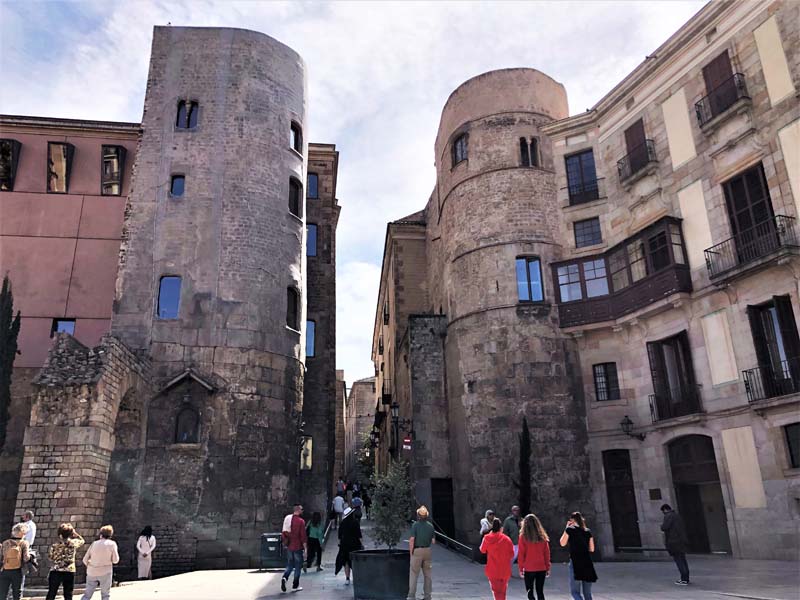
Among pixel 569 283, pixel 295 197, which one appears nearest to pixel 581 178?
pixel 569 283

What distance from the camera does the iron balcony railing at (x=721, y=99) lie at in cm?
1759

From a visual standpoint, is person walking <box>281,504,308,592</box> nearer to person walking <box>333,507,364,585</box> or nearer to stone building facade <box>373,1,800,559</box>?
person walking <box>333,507,364,585</box>

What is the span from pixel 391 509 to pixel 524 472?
9945 mm

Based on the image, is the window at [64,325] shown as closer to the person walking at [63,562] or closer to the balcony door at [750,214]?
the person walking at [63,562]

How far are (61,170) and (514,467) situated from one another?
2041 cm

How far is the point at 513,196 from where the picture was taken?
933 inches

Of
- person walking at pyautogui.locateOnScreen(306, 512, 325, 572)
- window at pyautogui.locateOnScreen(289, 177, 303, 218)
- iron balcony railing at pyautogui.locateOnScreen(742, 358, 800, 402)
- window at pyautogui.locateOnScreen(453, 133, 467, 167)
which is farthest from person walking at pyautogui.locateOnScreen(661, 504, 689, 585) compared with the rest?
window at pyautogui.locateOnScreen(289, 177, 303, 218)

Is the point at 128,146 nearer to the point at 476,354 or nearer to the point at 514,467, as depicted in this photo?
the point at 476,354

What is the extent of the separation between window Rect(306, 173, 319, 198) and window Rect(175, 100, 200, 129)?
8.39 meters

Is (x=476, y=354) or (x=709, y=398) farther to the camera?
(x=476, y=354)

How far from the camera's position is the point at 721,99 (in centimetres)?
1823

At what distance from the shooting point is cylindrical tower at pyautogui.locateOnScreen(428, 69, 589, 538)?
21.1 meters

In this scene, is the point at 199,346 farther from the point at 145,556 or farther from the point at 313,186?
the point at 313,186

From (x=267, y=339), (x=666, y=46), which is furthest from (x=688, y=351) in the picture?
(x=267, y=339)
